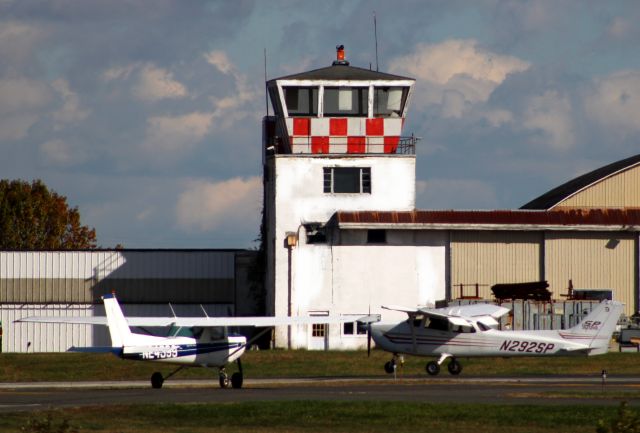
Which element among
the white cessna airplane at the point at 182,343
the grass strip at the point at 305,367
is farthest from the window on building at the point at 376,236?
the white cessna airplane at the point at 182,343

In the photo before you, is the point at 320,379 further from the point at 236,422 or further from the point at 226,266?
the point at 226,266

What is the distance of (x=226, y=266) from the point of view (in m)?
62.4

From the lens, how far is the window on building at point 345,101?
54.5 metres

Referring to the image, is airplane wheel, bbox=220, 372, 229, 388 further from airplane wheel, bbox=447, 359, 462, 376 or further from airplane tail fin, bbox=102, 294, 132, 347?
airplane wheel, bbox=447, 359, 462, 376

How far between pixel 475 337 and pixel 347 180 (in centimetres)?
1616

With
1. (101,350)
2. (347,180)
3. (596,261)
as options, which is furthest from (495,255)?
(101,350)

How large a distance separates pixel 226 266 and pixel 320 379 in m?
22.7

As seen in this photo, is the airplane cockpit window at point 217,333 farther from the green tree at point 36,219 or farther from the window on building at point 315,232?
the green tree at point 36,219

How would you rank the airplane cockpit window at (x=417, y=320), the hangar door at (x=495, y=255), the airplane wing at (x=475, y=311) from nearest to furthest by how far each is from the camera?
the airplane cockpit window at (x=417, y=320), the airplane wing at (x=475, y=311), the hangar door at (x=495, y=255)

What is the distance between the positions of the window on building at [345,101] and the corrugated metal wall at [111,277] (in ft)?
38.4

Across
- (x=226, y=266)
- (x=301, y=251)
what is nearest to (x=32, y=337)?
(x=226, y=266)

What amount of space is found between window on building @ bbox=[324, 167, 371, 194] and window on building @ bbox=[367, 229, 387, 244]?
5.83 ft

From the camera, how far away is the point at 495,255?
54.2 meters

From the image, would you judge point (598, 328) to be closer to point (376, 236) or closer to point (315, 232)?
point (376, 236)
